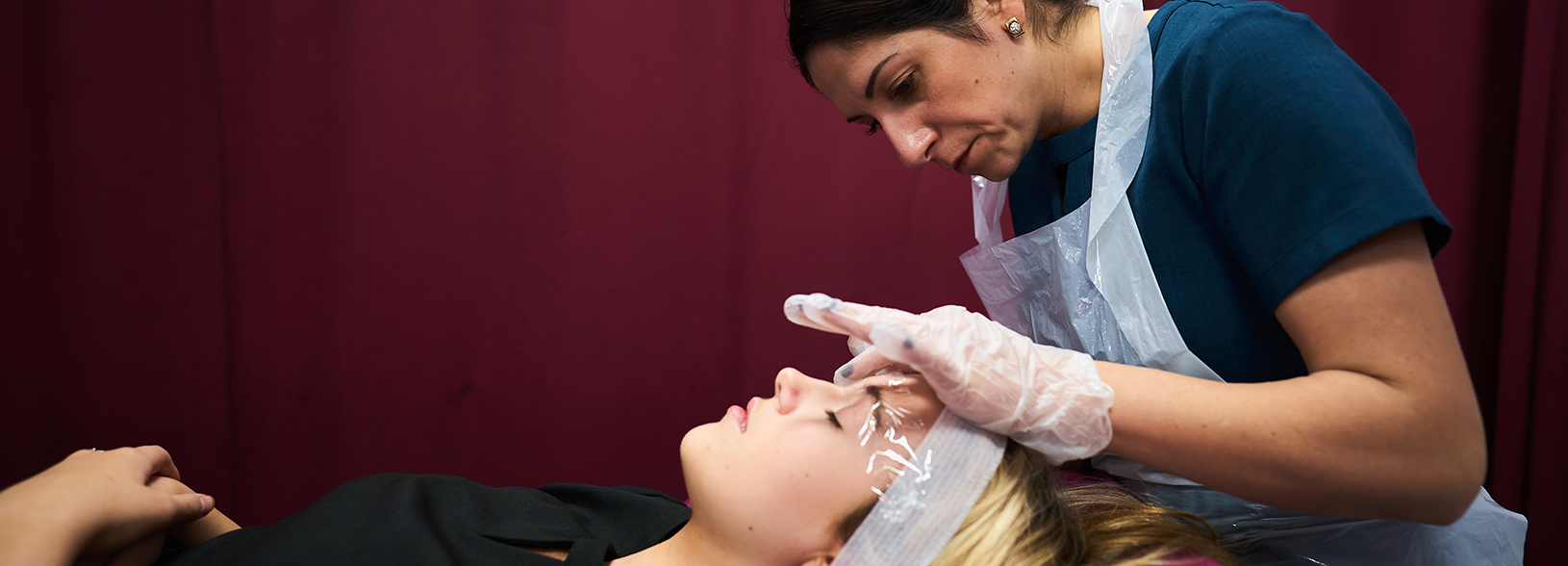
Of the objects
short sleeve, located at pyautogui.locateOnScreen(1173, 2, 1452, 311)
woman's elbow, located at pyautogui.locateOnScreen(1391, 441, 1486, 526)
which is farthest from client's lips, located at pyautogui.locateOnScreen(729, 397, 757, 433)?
woman's elbow, located at pyautogui.locateOnScreen(1391, 441, 1486, 526)

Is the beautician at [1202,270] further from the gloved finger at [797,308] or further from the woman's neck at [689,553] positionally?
the woman's neck at [689,553]

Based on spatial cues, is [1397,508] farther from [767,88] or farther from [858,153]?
[767,88]

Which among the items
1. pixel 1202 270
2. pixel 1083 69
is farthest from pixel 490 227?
pixel 1202 270

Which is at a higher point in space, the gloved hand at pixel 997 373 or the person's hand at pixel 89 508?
the gloved hand at pixel 997 373

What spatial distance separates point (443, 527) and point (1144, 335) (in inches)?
36.0

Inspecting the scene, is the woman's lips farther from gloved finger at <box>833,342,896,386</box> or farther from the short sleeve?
the short sleeve

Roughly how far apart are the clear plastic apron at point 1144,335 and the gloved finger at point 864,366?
11.3 inches

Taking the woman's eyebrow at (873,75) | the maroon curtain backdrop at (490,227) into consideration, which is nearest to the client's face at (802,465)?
the woman's eyebrow at (873,75)

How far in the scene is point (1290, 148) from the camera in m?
0.79

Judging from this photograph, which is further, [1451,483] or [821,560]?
[821,560]

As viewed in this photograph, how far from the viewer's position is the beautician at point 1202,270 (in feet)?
2.49

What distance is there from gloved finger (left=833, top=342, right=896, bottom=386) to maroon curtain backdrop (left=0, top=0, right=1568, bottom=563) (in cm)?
78

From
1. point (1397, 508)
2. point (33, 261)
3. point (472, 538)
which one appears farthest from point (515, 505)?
point (33, 261)

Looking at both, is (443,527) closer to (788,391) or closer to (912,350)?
(788,391)
